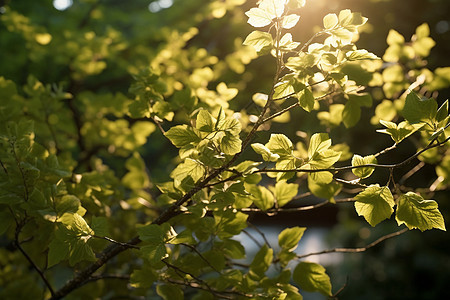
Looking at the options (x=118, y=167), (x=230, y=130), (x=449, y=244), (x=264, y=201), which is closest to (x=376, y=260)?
(x=449, y=244)

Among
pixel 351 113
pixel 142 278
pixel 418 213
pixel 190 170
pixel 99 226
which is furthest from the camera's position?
pixel 351 113

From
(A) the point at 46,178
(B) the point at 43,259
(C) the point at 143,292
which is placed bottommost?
(C) the point at 143,292

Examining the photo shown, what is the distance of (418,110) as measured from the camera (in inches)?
43.4

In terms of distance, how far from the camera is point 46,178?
1.65 m

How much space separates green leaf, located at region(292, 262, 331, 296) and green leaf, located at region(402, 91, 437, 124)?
667mm

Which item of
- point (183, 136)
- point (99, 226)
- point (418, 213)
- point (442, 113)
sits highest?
point (442, 113)

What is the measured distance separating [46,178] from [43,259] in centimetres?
44

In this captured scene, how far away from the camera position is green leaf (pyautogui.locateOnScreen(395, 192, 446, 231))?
3.50 ft

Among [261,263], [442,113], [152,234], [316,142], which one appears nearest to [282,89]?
[316,142]

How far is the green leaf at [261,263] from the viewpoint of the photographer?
1479mm

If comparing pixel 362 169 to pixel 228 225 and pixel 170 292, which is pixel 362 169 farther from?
pixel 170 292

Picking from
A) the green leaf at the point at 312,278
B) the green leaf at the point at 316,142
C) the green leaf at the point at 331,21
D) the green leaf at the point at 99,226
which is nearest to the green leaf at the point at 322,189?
the green leaf at the point at 312,278

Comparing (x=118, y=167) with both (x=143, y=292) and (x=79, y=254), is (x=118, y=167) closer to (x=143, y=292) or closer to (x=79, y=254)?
(x=143, y=292)

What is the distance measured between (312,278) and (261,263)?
200mm
